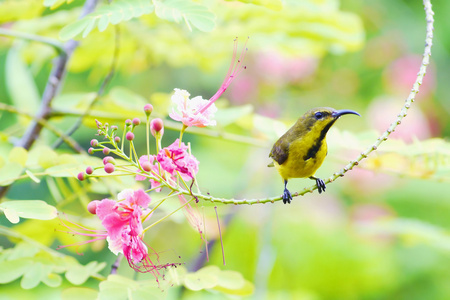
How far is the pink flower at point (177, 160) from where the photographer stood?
3.32 ft

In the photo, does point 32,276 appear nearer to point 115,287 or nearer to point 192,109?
point 115,287

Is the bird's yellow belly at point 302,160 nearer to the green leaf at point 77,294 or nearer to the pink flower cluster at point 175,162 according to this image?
the pink flower cluster at point 175,162

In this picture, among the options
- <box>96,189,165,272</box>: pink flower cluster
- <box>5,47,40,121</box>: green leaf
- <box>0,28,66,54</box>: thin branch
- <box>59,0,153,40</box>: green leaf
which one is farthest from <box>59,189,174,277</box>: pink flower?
<box>5,47,40,121</box>: green leaf

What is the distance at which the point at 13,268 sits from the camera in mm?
1140

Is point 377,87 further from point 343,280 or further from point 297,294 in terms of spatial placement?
point 297,294

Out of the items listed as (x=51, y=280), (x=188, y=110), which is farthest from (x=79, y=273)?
(x=188, y=110)

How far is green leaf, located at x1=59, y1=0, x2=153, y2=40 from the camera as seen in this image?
112 centimetres

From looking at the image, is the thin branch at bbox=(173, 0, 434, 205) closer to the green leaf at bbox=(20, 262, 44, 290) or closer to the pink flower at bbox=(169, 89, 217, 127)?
the pink flower at bbox=(169, 89, 217, 127)

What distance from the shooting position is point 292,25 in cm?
181

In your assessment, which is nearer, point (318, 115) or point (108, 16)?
point (108, 16)

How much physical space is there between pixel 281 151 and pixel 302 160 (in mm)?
67

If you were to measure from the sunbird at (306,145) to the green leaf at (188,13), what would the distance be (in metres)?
0.44

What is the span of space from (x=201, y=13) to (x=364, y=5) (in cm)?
374

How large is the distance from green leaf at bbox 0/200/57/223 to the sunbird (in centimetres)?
63
